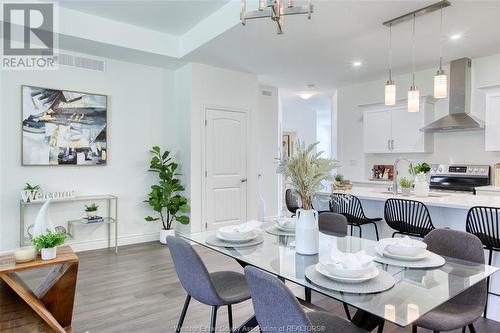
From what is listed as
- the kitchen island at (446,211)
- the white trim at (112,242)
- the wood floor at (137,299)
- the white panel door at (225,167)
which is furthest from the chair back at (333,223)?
the white trim at (112,242)

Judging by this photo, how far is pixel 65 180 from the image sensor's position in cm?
450

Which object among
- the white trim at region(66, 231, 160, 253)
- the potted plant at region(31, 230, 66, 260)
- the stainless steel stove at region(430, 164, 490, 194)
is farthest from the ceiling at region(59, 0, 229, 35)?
the stainless steel stove at region(430, 164, 490, 194)

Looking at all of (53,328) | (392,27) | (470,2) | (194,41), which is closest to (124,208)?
(194,41)

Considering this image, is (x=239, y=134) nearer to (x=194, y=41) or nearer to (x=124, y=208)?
(x=194, y=41)

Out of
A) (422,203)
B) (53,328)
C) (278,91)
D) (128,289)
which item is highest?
(278,91)

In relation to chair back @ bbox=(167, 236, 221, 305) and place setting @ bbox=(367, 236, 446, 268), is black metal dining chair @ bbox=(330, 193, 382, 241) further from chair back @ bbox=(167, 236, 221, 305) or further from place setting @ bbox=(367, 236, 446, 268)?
chair back @ bbox=(167, 236, 221, 305)

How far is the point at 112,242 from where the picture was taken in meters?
4.88

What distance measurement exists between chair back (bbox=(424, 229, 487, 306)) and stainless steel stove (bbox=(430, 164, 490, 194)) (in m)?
3.23

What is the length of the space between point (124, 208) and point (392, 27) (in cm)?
438

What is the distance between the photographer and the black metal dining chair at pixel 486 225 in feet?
8.08

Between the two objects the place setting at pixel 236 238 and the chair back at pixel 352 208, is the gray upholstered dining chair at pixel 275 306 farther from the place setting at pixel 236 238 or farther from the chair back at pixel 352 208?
the chair back at pixel 352 208

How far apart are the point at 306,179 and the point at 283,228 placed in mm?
749

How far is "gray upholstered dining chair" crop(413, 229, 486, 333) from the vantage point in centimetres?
164

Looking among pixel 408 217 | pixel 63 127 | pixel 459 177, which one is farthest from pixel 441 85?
pixel 63 127
